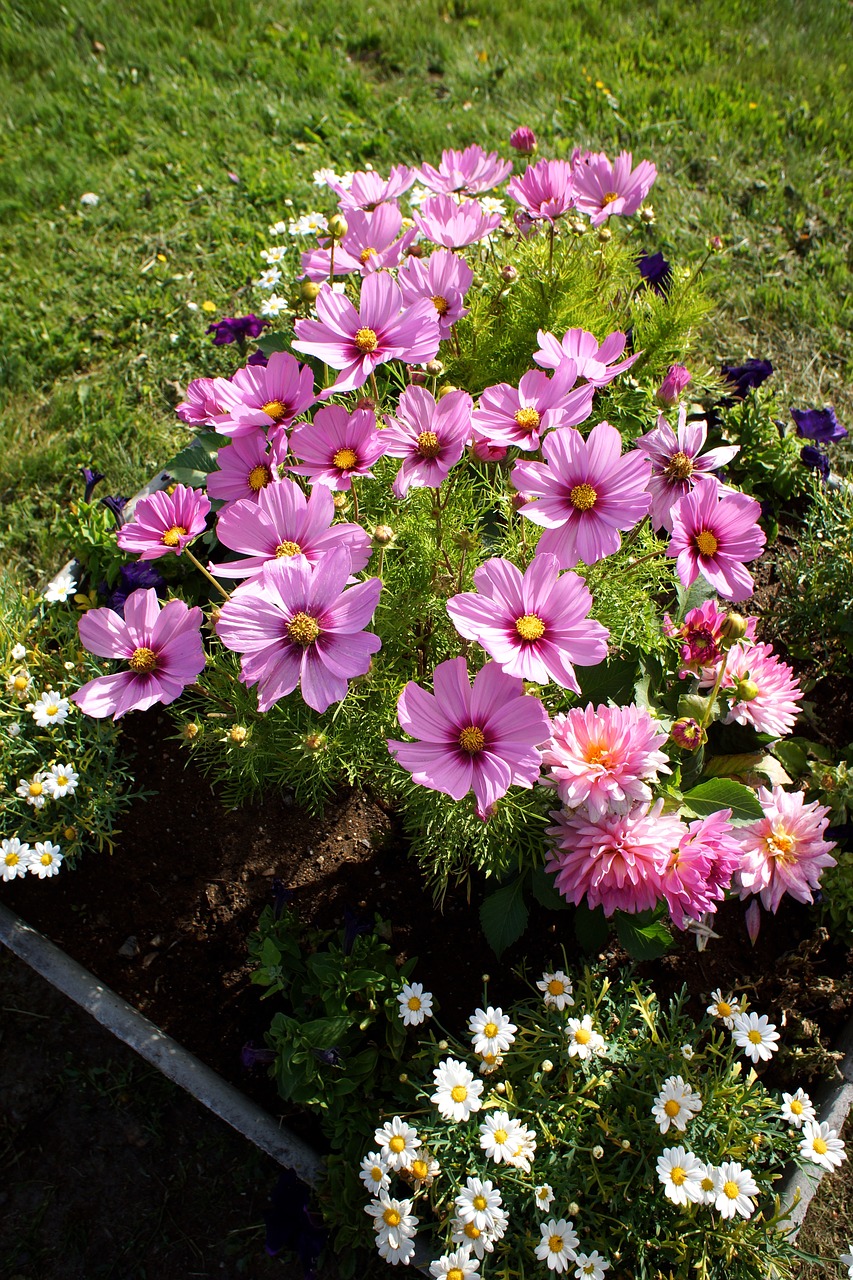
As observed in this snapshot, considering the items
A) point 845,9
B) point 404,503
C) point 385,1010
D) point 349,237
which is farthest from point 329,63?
point 385,1010

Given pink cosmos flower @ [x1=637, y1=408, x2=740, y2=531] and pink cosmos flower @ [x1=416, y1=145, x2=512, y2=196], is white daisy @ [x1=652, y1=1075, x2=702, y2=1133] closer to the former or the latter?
pink cosmos flower @ [x1=637, y1=408, x2=740, y2=531]

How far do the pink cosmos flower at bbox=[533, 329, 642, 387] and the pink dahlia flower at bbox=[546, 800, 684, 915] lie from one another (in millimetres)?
665

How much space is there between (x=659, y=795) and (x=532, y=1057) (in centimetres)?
51

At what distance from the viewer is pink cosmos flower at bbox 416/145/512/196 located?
1.80m

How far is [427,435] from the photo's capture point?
1.33 m

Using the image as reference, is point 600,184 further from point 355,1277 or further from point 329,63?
point 329,63

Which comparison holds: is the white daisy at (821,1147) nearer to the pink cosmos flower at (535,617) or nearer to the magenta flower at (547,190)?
the pink cosmos flower at (535,617)

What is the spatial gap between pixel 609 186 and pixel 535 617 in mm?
1160

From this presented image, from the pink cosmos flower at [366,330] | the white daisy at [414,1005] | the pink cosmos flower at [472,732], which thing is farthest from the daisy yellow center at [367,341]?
the white daisy at [414,1005]

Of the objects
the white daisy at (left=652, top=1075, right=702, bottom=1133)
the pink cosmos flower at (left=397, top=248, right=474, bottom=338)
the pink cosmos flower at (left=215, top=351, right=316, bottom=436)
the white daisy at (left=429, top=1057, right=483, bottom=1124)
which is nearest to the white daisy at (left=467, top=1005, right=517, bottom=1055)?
the white daisy at (left=429, top=1057, right=483, bottom=1124)

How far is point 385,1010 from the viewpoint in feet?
5.30

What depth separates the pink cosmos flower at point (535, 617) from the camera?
44.7 inches

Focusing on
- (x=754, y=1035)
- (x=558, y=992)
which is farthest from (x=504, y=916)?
(x=754, y=1035)

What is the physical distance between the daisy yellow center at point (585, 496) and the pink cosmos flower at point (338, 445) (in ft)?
0.99
